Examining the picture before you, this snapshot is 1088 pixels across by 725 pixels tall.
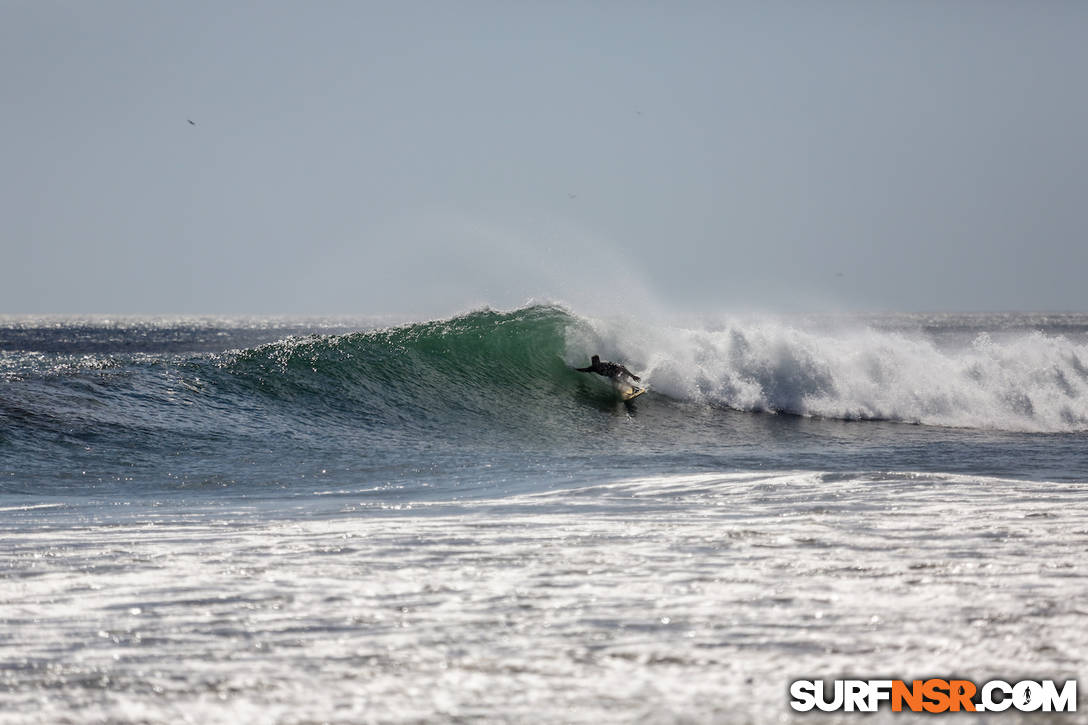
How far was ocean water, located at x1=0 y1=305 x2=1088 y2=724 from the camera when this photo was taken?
11.8 feet

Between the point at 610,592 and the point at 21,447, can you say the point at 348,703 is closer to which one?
the point at 610,592

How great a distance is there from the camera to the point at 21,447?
10.3 m

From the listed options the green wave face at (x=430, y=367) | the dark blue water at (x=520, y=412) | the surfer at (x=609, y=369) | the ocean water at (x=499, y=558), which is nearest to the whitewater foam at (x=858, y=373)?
the dark blue water at (x=520, y=412)

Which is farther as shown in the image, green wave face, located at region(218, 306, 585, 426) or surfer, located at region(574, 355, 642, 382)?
surfer, located at region(574, 355, 642, 382)

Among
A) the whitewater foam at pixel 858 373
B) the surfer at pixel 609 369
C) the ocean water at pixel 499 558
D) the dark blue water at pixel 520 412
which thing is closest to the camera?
the ocean water at pixel 499 558

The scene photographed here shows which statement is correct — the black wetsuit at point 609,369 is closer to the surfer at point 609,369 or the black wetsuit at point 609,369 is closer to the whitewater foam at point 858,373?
Result: the surfer at point 609,369

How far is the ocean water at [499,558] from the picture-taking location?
360 centimetres

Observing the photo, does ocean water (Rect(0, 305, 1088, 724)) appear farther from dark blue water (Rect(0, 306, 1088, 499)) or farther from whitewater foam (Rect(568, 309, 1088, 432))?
whitewater foam (Rect(568, 309, 1088, 432))

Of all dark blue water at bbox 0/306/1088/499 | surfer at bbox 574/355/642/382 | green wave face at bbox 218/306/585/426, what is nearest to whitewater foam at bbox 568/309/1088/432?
dark blue water at bbox 0/306/1088/499

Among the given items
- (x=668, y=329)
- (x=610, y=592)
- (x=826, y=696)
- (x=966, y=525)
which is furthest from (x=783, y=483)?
(x=668, y=329)

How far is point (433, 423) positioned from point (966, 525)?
8622 mm

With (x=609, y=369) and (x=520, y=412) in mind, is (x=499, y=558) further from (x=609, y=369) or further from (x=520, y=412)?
(x=609, y=369)

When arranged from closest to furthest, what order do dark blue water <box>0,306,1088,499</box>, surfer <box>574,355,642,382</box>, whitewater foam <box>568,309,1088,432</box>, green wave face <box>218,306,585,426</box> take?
dark blue water <box>0,306,1088,499</box>
green wave face <box>218,306,585,426</box>
whitewater foam <box>568,309,1088,432</box>
surfer <box>574,355,642,382</box>

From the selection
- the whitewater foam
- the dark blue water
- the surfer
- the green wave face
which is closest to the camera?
the dark blue water
